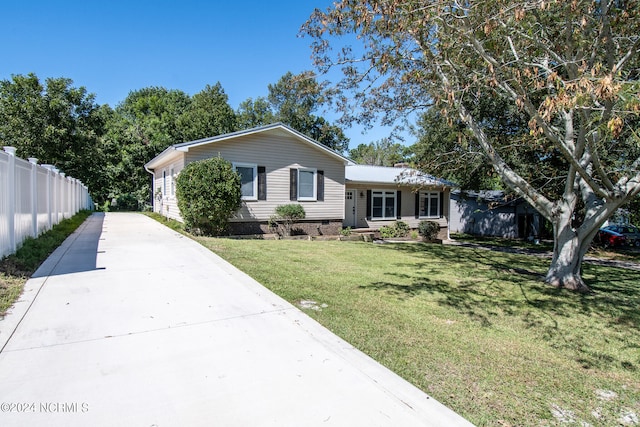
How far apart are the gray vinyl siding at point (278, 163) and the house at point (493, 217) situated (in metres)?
11.5

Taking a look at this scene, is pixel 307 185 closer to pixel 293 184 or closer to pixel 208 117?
pixel 293 184

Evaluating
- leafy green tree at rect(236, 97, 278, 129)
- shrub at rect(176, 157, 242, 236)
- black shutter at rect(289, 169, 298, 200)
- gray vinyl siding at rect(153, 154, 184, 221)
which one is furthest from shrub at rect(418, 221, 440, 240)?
leafy green tree at rect(236, 97, 278, 129)

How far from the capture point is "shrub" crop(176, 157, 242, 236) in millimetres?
11134

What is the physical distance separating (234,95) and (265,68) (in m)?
25.6

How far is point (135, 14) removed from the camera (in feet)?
43.5

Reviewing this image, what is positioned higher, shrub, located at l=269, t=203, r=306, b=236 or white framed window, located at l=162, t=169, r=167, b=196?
white framed window, located at l=162, t=169, r=167, b=196

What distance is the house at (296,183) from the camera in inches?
515

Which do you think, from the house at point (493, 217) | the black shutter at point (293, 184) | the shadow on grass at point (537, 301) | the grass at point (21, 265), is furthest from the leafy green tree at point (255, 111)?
the shadow on grass at point (537, 301)

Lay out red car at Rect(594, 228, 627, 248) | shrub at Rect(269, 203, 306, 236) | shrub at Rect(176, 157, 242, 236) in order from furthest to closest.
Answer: red car at Rect(594, 228, 627, 248), shrub at Rect(269, 203, 306, 236), shrub at Rect(176, 157, 242, 236)

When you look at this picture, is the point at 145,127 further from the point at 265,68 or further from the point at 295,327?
the point at 295,327

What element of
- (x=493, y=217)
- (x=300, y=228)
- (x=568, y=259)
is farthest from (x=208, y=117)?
(x=568, y=259)

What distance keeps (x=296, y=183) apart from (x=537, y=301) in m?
9.78

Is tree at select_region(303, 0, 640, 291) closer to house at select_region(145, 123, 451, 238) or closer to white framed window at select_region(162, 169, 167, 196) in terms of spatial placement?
house at select_region(145, 123, 451, 238)

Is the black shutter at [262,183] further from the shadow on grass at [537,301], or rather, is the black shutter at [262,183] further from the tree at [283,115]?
the tree at [283,115]
